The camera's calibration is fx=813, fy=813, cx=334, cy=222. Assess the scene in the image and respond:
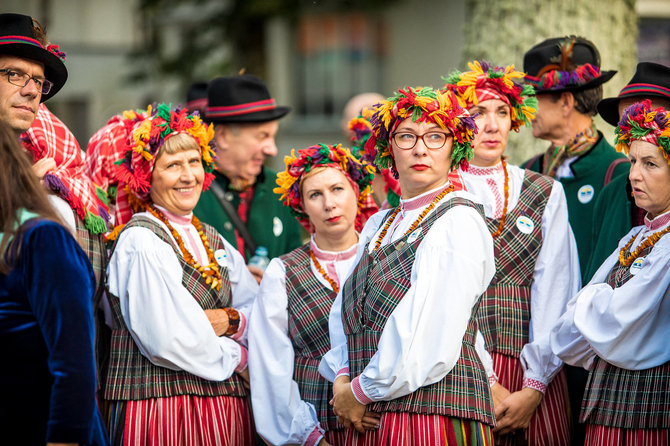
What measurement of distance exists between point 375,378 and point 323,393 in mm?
857

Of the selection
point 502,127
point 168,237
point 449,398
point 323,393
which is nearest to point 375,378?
point 449,398

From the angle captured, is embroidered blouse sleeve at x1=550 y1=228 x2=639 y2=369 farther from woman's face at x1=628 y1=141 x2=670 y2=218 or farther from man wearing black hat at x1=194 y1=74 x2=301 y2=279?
man wearing black hat at x1=194 y1=74 x2=301 y2=279

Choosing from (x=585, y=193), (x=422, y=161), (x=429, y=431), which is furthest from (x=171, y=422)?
(x=585, y=193)

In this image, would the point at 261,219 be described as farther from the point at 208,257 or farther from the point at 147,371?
the point at 147,371

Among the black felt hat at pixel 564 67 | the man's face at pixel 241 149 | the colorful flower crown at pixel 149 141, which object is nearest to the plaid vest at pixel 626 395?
the black felt hat at pixel 564 67

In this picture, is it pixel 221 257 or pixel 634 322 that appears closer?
pixel 634 322

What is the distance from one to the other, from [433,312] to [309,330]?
107cm

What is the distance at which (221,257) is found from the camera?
4.34m

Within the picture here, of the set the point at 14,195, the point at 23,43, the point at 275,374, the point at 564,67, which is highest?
the point at 23,43

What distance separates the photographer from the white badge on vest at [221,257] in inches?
170

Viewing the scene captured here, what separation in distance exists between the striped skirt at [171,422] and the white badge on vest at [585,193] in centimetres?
→ 241

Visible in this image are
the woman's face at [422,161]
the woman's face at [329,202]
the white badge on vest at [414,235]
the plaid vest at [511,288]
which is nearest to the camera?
the white badge on vest at [414,235]

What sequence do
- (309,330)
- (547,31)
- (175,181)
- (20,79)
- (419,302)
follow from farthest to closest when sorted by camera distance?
(547,31) → (175,181) → (309,330) → (20,79) → (419,302)

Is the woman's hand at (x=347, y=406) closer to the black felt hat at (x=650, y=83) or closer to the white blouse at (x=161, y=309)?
the white blouse at (x=161, y=309)
